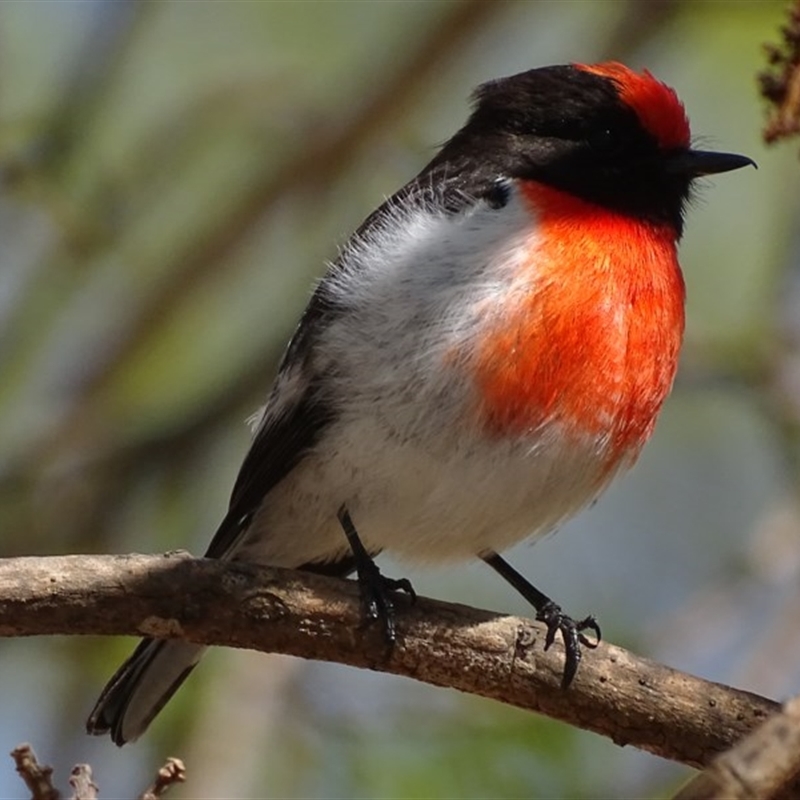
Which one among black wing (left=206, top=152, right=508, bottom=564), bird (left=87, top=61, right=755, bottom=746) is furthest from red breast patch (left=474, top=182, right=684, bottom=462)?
black wing (left=206, top=152, right=508, bottom=564)

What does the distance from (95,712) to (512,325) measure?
5.08 feet

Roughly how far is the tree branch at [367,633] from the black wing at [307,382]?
1.98ft

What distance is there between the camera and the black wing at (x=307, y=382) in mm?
4324

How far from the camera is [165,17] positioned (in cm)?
715

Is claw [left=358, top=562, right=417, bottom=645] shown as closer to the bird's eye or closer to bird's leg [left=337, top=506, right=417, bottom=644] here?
bird's leg [left=337, top=506, right=417, bottom=644]

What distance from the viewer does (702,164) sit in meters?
4.68

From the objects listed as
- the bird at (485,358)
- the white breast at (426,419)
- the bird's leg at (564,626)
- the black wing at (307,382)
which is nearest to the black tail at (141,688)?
the bird at (485,358)

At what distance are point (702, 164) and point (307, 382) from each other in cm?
134

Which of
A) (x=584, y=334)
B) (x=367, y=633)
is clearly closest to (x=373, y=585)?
(x=367, y=633)

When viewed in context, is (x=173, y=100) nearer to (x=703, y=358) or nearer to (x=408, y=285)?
(x=703, y=358)

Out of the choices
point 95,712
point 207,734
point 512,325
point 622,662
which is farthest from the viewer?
point 207,734

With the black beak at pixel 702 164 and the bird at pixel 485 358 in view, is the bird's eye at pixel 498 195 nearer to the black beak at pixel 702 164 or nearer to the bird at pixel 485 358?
the bird at pixel 485 358

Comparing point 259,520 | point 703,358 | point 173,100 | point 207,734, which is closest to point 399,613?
point 259,520

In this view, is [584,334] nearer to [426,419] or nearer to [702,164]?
[426,419]
